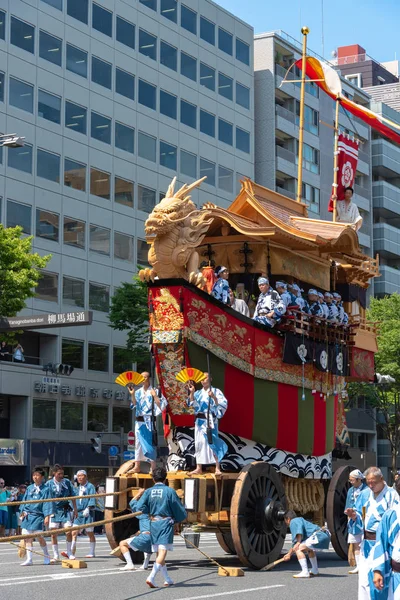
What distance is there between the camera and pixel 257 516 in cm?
1580

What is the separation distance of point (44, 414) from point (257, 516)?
28.1 metres

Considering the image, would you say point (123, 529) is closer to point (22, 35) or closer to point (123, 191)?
point (22, 35)

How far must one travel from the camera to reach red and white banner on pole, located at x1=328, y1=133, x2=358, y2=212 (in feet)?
75.9

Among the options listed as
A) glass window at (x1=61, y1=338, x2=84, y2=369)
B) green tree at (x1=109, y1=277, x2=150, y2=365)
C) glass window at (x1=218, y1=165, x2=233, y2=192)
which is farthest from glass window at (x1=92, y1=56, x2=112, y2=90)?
glass window at (x1=61, y1=338, x2=84, y2=369)

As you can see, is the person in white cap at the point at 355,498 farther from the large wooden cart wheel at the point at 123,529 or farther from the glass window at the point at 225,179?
the glass window at the point at 225,179

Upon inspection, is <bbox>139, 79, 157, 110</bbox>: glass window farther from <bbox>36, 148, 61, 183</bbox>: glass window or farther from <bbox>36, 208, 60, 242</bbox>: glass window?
<bbox>36, 208, 60, 242</bbox>: glass window

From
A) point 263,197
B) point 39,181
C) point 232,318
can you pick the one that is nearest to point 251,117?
point 39,181

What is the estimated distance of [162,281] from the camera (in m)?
16.3

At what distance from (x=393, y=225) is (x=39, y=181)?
34.9m

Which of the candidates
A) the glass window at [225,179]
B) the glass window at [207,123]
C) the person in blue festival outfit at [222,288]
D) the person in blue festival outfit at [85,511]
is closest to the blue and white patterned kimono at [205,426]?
the person in blue festival outfit at [222,288]

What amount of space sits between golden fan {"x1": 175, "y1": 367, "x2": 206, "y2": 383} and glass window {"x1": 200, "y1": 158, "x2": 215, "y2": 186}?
3661 cm

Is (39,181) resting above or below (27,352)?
above

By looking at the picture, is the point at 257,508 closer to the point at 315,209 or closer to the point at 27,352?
the point at 27,352

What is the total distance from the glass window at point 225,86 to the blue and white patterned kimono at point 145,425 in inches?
1529
